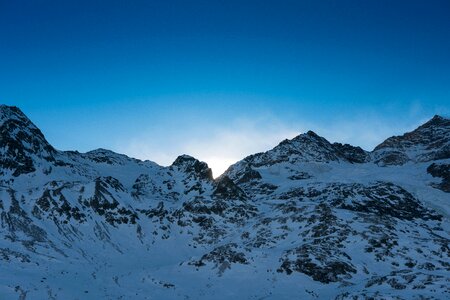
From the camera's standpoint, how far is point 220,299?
158 ft

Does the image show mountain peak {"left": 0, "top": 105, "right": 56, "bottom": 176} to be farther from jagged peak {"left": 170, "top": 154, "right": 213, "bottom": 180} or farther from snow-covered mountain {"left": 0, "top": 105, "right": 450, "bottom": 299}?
jagged peak {"left": 170, "top": 154, "right": 213, "bottom": 180}

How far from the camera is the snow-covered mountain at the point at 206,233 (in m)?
49.1

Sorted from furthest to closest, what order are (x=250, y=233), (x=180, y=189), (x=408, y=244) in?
(x=180, y=189) < (x=250, y=233) < (x=408, y=244)

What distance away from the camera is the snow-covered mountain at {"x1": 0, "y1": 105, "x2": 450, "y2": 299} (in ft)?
161

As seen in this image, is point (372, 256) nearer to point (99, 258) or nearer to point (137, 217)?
point (99, 258)

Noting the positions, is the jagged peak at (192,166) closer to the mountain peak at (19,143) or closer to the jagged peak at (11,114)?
the mountain peak at (19,143)

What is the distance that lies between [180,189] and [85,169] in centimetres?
3167

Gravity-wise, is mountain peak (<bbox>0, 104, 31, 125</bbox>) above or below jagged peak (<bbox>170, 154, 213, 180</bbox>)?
above

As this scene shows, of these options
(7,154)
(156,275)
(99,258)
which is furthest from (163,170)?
(156,275)

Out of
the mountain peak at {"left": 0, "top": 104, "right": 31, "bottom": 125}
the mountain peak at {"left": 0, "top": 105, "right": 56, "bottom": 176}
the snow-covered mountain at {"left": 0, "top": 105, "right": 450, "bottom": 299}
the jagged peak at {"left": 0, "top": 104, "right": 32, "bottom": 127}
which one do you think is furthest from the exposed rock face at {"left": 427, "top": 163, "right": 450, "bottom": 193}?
the mountain peak at {"left": 0, "top": 104, "right": 31, "bottom": 125}

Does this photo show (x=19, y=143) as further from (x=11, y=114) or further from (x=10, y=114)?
(x=11, y=114)

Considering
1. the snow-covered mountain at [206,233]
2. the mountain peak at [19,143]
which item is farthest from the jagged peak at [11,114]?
the snow-covered mountain at [206,233]

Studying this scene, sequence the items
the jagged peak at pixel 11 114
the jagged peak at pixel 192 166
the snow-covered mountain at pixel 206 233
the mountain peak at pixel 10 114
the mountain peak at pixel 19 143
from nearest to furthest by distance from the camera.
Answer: the snow-covered mountain at pixel 206 233, the mountain peak at pixel 19 143, the mountain peak at pixel 10 114, the jagged peak at pixel 11 114, the jagged peak at pixel 192 166

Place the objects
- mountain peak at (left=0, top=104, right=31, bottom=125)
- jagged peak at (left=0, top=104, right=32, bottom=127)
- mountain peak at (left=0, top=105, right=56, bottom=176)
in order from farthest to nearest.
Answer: jagged peak at (left=0, top=104, right=32, bottom=127)
mountain peak at (left=0, top=104, right=31, bottom=125)
mountain peak at (left=0, top=105, right=56, bottom=176)
